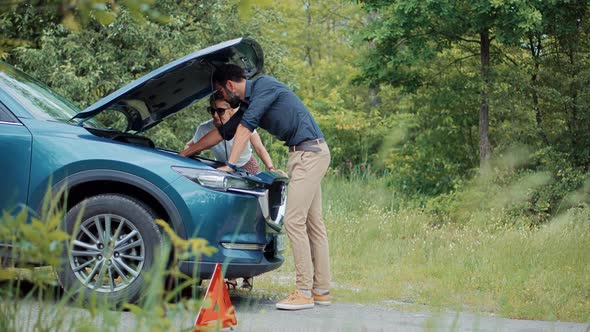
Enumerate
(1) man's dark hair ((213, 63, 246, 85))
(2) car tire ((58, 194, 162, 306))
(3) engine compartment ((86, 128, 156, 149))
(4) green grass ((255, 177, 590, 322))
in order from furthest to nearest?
(4) green grass ((255, 177, 590, 322))
(1) man's dark hair ((213, 63, 246, 85))
(3) engine compartment ((86, 128, 156, 149))
(2) car tire ((58, 194, 162, 306))

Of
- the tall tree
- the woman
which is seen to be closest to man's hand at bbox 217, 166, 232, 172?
the woman

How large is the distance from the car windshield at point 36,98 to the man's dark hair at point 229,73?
111cm

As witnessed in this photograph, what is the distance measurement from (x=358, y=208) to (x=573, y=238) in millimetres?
4844

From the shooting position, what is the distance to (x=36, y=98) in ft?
23.9

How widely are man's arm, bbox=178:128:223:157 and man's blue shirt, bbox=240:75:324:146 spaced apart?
39cm

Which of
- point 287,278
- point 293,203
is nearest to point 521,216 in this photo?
point 287,278

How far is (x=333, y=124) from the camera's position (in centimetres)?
2609

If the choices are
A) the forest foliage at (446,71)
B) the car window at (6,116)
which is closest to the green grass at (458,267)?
the car window at (6,116)

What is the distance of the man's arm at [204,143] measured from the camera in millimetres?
7414

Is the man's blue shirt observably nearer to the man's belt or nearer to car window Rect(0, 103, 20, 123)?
the man's belt

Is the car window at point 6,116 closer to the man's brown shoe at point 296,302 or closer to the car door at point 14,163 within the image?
the car door at point 14,163

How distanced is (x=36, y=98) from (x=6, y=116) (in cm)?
47

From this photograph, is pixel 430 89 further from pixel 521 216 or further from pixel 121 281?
pixel 121 281

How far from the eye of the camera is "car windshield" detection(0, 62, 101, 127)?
23.0ft
